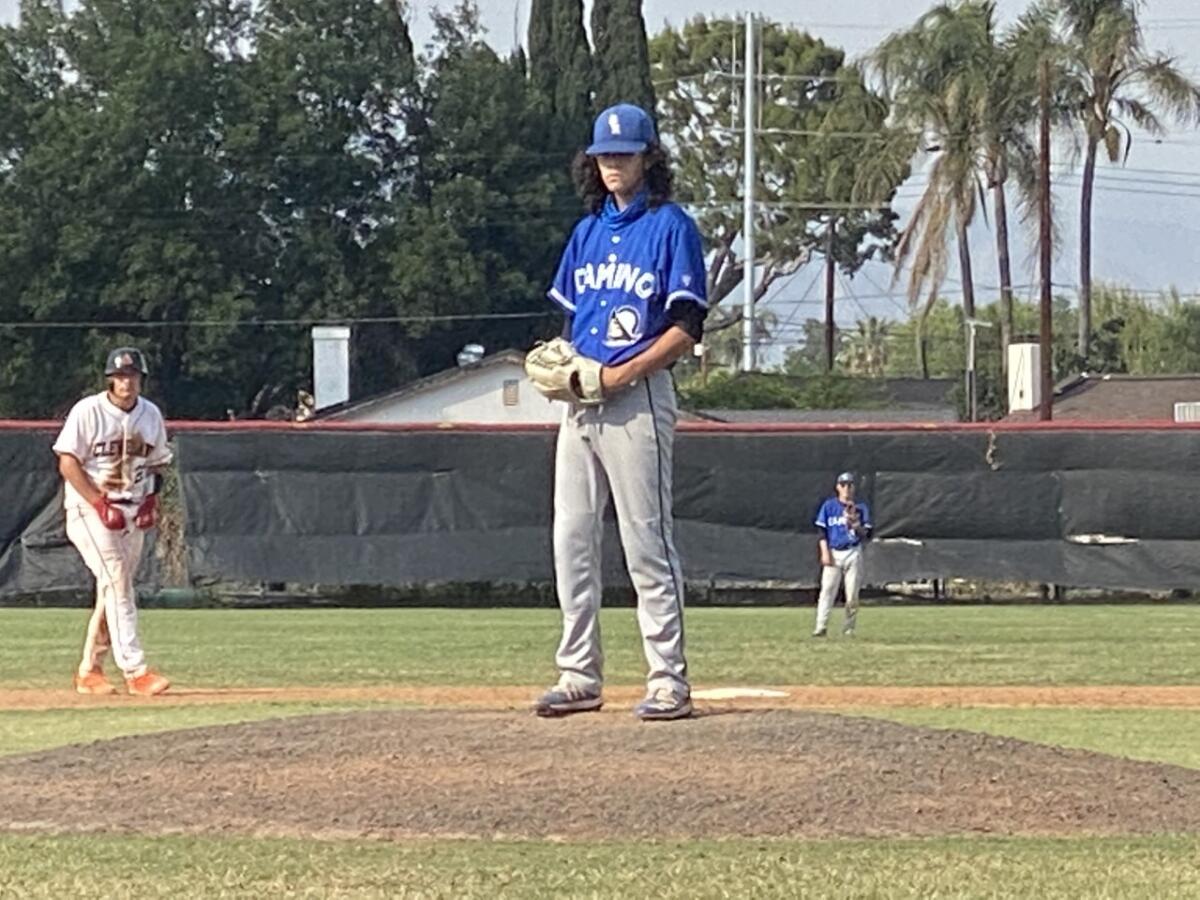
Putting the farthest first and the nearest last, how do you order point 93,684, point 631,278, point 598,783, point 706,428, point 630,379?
point 706,428 → point 93,684 → point 631,278 → point 630,379 → point 598,783

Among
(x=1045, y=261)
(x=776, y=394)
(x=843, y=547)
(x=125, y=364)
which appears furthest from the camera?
(x=776, y=394)

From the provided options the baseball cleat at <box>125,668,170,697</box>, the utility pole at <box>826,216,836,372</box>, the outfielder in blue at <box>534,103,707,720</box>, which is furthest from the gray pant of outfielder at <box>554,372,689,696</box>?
the utility pole at <box>826,216,836,372</box>

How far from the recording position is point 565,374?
294 inches

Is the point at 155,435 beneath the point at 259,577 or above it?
above

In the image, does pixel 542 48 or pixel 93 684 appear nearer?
pixel 93 684

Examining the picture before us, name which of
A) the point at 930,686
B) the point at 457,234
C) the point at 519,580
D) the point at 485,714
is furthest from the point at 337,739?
the point at 457,234

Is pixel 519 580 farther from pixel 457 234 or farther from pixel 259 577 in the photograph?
pixel 457 234

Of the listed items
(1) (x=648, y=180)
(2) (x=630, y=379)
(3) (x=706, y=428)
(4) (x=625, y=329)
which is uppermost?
(1) (x=648, y=180)

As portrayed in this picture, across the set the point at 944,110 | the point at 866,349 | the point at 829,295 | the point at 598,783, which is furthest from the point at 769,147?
the point at 598,783

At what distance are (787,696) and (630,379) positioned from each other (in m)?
4.59

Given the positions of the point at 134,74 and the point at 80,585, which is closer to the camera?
the point at 80,585

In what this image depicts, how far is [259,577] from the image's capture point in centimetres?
2502

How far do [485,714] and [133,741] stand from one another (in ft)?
4.16

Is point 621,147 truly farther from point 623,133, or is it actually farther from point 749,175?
point 749,175
